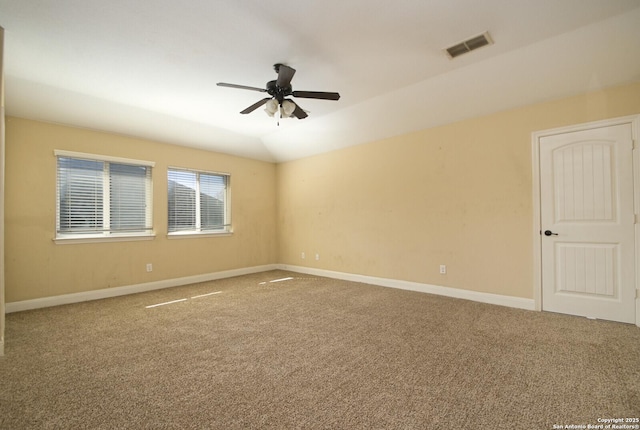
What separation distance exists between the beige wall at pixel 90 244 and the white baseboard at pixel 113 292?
70 millimetres

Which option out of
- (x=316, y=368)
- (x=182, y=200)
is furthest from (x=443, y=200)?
(x=182, y=200)

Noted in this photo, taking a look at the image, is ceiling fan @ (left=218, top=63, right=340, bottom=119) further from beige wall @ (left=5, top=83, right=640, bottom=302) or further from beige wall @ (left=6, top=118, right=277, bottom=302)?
beige wall @ (left=6, top=118, right=277, bottom=302)

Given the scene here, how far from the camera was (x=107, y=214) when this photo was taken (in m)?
4.50

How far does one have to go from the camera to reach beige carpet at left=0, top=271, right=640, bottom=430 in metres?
1.68

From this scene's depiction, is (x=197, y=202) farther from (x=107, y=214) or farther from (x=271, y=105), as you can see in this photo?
(x=271, y=105)

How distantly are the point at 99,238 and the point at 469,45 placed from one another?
5501 millimetres

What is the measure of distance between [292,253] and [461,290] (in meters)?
3.61

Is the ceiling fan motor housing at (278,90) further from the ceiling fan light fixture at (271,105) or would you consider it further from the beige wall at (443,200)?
the beige wall at (443,200)

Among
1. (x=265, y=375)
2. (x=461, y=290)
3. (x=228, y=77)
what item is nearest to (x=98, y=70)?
(x=228, y=77)

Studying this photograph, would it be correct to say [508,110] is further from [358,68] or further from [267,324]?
[267,324]

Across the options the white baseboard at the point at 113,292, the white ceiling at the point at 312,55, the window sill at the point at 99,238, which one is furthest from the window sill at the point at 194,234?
the white ceiling at the point at 312,55

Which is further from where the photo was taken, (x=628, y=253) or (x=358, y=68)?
(x=358, y=68)

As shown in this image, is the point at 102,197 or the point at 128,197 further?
the point at 128,197

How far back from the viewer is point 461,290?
4105mm
